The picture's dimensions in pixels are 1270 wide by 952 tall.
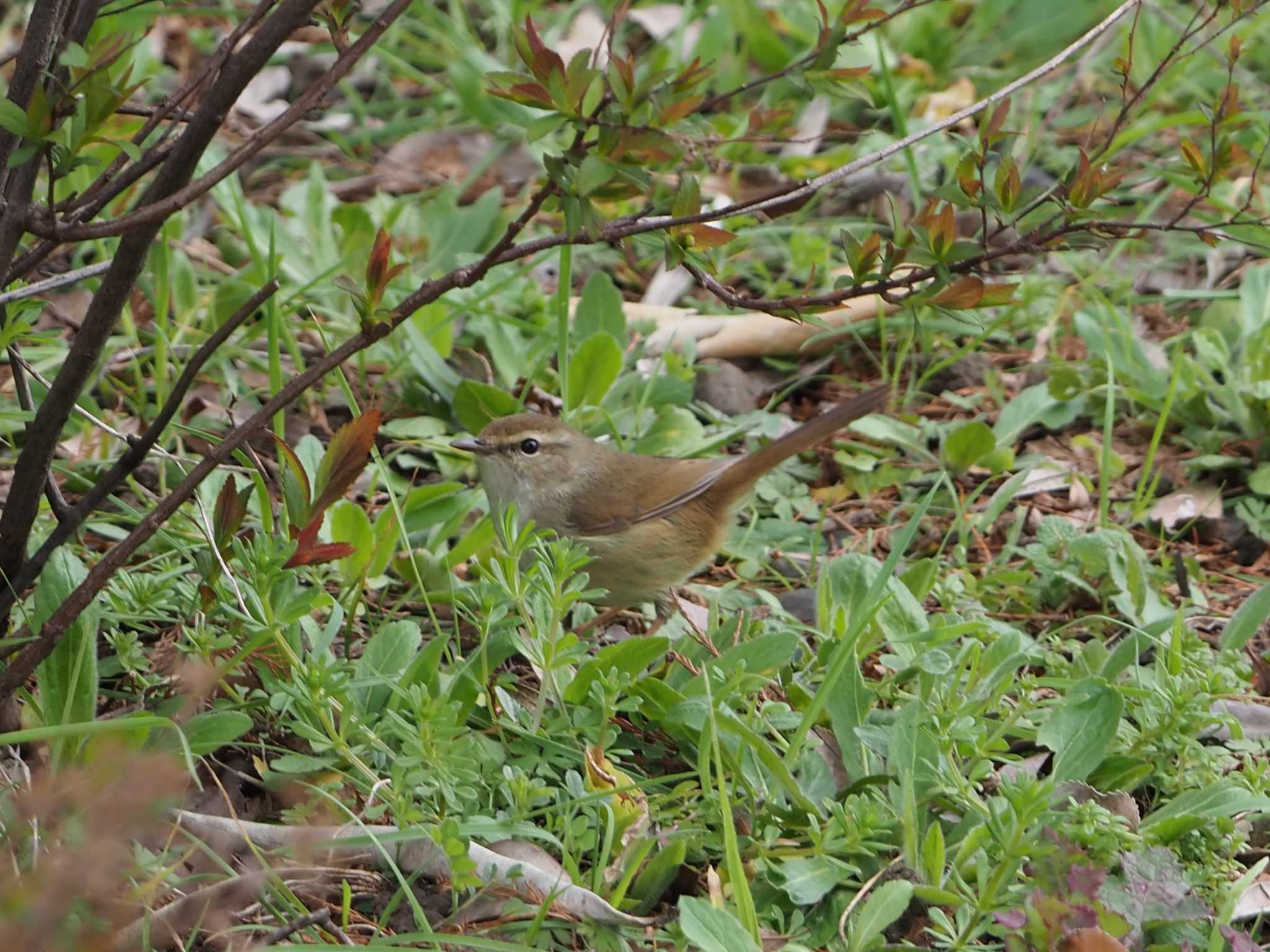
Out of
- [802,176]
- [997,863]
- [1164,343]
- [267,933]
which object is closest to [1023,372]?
[1164,343]

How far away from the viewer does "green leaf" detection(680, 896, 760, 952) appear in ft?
8.39

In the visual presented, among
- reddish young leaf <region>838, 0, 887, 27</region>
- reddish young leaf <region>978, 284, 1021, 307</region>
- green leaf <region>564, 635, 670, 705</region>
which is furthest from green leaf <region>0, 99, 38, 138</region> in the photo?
reddish young leaf <region>978, 284, 1021, 307</region>

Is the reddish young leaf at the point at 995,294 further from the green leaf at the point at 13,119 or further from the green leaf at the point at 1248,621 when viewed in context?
the green leaf at the point at 13,119

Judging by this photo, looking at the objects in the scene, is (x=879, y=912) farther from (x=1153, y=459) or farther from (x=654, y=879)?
(x=1153, y=459)

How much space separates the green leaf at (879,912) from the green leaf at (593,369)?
8.05ft

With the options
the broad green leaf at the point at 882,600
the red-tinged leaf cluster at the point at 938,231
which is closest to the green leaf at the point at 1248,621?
Result: the broad green leaf at the point at 882,600

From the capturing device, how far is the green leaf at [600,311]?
5121 millimetres

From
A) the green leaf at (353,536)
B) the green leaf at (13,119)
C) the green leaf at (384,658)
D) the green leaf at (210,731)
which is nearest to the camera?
the green leaf at (13,119)

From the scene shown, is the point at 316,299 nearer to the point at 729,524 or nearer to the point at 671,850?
the point at 729,524

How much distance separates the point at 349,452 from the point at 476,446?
143cm

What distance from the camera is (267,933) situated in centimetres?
263

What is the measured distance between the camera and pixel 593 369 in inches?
191

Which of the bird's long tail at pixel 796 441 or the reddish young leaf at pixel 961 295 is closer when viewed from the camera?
the reddish young leaf at pixel 961 295

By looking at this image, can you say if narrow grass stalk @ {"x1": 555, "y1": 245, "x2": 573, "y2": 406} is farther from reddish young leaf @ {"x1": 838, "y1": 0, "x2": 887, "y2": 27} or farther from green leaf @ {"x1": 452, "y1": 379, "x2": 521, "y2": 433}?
reddish young leaf @ {"x1": 838, "y1": 0, "x2": 887, "y2": 27}
